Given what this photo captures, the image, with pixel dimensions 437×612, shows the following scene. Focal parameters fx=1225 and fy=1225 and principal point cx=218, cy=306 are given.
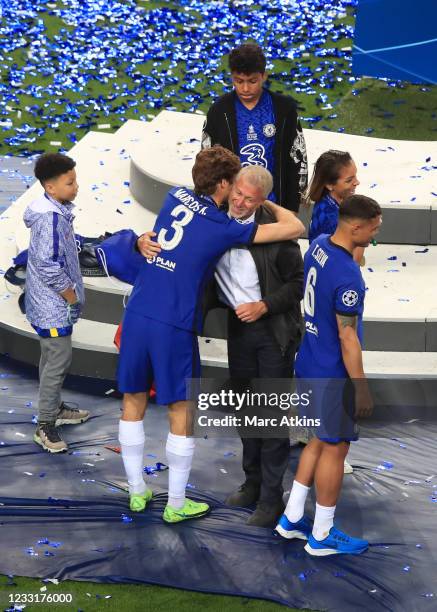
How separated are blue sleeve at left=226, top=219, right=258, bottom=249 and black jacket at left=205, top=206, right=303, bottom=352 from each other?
0.35ft

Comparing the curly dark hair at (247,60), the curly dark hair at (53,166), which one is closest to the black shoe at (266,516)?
the curly dark hair at (53,166)

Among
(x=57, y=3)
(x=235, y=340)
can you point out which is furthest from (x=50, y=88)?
(x=235, y=340)

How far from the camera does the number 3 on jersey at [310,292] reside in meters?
5.62

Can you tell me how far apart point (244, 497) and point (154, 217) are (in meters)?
3.20

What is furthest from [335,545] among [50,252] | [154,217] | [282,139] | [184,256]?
[154,217]

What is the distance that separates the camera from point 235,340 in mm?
6066

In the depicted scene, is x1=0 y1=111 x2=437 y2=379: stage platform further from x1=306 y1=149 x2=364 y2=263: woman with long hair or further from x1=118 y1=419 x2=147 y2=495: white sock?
x1=306 y1=149 x2=364 y2=263: woman with long hair

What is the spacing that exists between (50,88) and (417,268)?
5.95 meters

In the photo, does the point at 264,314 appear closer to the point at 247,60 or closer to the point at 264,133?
the point at 264,133

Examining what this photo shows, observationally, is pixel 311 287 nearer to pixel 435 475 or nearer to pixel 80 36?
pixel 435 475

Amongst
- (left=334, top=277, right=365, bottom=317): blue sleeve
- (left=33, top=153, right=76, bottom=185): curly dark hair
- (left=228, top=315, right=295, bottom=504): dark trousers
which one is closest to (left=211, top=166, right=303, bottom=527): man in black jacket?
(left=228, top=315, right=295, bottom=504): dark trousers

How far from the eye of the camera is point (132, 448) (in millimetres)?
6148

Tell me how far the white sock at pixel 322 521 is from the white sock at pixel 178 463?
2.25ft

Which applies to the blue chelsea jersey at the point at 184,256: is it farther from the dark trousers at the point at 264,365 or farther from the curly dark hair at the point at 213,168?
the dark trousers at the point at 264,365
